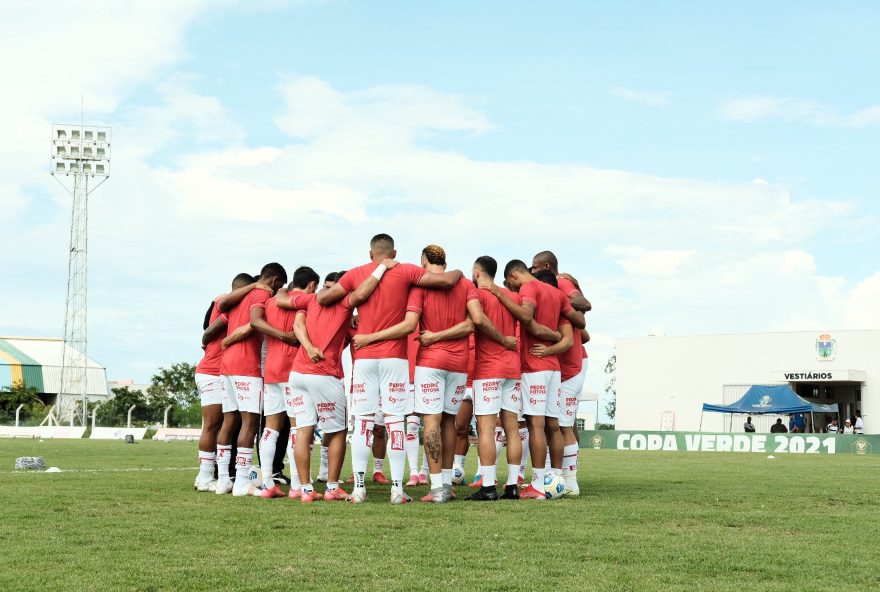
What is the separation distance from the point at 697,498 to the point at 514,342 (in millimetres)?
2676

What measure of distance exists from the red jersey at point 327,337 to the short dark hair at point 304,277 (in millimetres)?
911

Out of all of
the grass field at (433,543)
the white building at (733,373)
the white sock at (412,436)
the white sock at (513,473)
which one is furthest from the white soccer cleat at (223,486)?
the white building at (733,373)

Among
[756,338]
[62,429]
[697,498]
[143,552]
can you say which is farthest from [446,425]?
[756,338]

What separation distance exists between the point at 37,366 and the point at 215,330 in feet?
261

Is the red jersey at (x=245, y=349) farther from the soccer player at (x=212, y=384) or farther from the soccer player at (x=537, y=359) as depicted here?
the soccer player at (x=537, y=359)

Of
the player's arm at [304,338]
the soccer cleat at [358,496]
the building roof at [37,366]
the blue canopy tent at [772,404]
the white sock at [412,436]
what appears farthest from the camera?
the building roof at [37,366]

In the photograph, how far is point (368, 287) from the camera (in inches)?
369

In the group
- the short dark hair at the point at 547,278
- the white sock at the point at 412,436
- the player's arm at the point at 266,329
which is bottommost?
the white sock at the point at 412,436

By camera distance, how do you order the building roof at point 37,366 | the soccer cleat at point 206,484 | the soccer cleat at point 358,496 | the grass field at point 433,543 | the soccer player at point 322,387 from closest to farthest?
1. the grass field at point 433,543
2. the soccer cleat at point 358,496
3. the soccer player at point 322,387
4. the soccer cleat at point 206,484
5. the building roof at point 37,366

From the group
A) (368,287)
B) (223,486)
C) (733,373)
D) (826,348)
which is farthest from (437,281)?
(733,373)

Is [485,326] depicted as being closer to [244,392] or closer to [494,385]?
[494,385]

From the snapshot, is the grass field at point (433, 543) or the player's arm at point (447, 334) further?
the player's arm at point (447, 334)

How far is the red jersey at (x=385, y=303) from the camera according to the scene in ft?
31.0

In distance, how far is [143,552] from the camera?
6336mm
